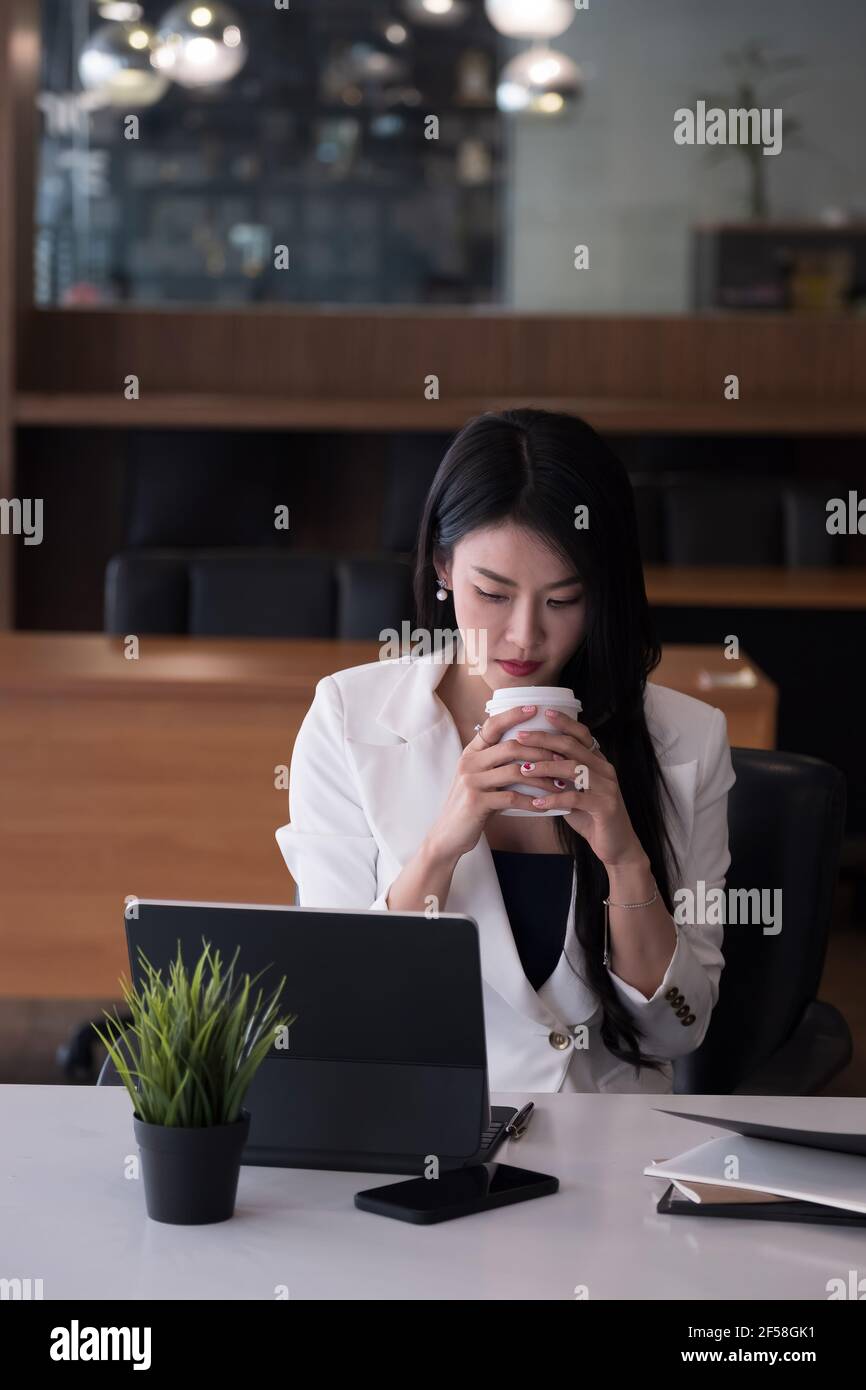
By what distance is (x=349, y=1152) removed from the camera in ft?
4.07

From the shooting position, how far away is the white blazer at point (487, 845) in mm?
1599

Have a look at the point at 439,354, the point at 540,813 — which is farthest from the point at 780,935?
the point at 439,354

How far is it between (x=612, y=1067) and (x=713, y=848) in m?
0.25

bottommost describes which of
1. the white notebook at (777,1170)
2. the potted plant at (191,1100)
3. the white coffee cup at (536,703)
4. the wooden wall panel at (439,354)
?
the white notebook at (777,1170)

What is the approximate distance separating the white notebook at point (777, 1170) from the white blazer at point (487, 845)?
1.19 feet

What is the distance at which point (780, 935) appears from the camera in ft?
6.06

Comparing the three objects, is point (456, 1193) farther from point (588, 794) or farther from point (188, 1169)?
point (588, 794)

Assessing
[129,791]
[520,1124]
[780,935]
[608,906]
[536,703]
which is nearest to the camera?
[520,1124]

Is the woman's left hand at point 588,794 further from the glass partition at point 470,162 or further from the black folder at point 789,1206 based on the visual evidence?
the glass partition at point 470,162

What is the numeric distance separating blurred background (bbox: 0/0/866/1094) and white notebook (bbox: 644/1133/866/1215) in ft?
1.81

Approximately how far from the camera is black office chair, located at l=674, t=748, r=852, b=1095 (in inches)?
72.1

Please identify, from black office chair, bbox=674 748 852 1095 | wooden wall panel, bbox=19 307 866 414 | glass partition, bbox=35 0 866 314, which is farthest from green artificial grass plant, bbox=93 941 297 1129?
glass partition, bbox=35 0 866 314

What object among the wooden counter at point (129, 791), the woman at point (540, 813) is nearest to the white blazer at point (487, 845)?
the woman at point (540, 813)

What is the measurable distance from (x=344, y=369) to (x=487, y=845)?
3.90 m
